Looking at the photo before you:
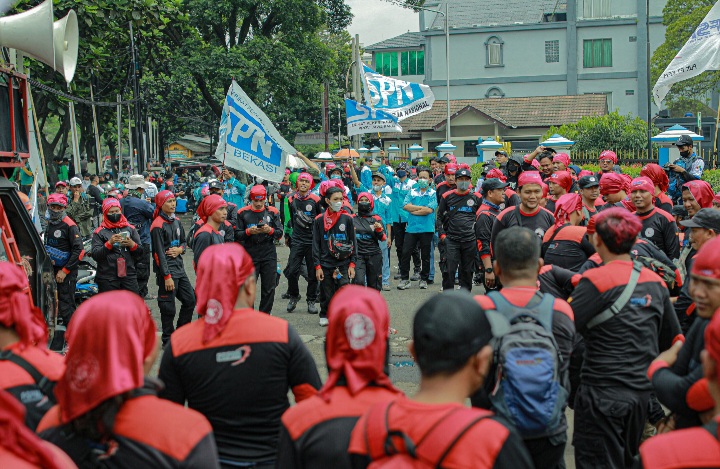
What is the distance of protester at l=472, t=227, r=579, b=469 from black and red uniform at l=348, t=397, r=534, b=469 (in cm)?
142

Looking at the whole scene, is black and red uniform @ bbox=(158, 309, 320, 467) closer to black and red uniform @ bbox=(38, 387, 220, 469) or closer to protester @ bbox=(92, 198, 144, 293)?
black and red uniform @ bbox=(38, 387, 220, 469)

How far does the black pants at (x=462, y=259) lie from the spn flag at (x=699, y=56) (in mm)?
4906

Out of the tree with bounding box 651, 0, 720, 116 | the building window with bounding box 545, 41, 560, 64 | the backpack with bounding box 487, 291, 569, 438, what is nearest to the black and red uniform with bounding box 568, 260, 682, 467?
the backpack with bounding box 487, 291, 569, 438

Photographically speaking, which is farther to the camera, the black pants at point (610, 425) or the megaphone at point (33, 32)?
the megaphone at point (33, 32)

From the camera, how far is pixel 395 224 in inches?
637

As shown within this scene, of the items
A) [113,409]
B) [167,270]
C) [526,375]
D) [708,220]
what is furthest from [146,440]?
[167,270]

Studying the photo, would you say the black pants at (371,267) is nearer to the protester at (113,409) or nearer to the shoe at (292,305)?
the shoe at (292,305)

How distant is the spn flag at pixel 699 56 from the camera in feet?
49.2


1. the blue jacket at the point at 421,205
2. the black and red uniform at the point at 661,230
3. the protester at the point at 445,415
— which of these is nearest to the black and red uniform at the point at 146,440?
the protester at the point at 445,415

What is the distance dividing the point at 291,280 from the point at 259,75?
23316 millimetres

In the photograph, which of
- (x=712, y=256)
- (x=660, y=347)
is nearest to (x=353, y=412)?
(x=712, y=256)

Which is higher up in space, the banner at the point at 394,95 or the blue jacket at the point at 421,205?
the banner at the point at 394,95

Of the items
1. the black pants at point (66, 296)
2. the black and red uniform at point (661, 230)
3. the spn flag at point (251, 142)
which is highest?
the spn flag at point (251, 142)

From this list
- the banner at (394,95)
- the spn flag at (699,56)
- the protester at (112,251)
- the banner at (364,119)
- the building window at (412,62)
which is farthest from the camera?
the building window at (412,62)
